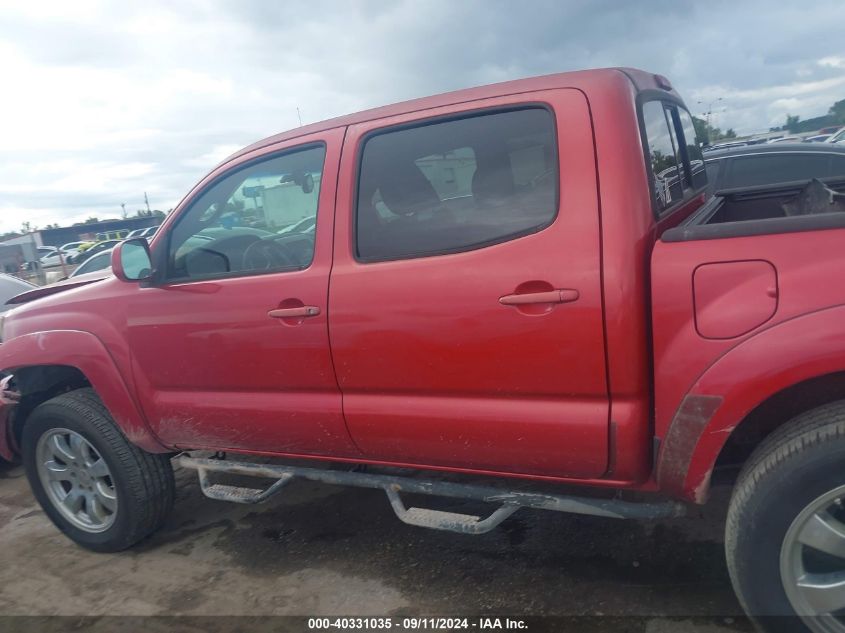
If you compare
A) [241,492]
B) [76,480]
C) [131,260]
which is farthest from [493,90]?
[76,480]

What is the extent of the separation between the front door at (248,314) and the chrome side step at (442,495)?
0.13m

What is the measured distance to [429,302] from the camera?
238 centimetres

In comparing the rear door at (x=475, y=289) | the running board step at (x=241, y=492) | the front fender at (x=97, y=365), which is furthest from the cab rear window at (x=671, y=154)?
the front fender at (x=97, y=365)

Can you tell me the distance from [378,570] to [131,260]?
1904mm

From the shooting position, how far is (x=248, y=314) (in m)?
2.79

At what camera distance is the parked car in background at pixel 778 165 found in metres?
6.71

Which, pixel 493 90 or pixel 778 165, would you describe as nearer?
pixel 493 90

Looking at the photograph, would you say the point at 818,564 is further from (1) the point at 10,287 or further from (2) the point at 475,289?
(1) the point at 10,287

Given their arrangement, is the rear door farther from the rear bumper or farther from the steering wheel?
the rear bumper

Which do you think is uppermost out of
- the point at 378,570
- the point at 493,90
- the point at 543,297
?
the point at 493,90

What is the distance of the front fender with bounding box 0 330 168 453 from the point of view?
3.24 meters

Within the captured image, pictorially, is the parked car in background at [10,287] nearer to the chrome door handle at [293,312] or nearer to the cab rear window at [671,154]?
the chrome door handle at [293,312]

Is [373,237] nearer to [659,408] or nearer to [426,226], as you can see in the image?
[426,226]

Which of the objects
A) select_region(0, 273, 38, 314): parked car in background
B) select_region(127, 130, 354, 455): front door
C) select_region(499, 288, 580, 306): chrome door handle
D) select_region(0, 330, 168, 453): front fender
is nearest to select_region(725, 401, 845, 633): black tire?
select_region(499, 288, 580, 306): chrome door handle
